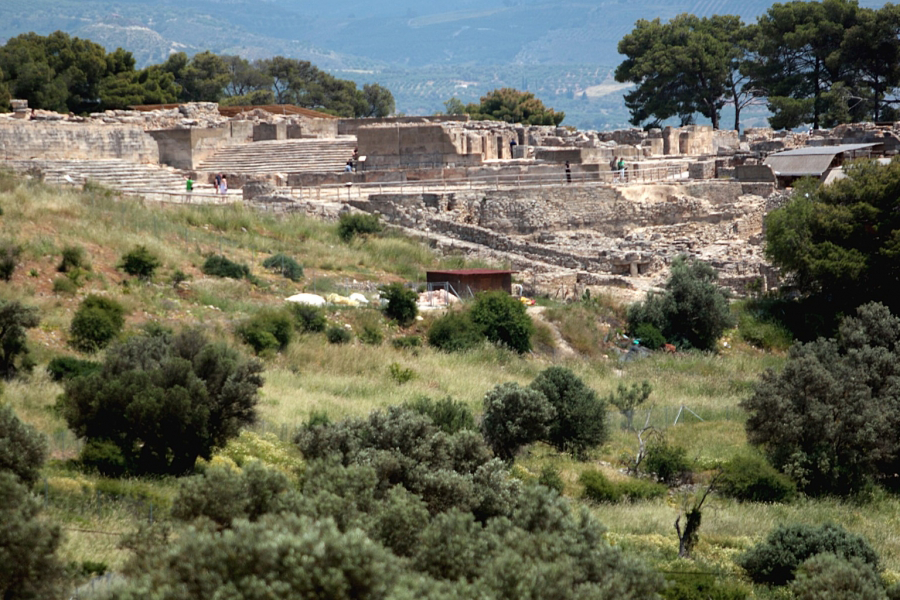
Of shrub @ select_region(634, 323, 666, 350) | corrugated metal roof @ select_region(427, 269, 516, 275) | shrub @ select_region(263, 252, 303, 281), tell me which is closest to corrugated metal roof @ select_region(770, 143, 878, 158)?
shrub @ select_region(634, 323, 666, 350)

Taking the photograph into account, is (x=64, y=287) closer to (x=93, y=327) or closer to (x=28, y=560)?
(x=93, y=327)

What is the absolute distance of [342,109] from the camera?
194ft

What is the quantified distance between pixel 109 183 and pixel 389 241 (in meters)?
7.01

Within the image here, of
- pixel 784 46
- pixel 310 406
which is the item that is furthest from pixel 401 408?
pixel 784 46

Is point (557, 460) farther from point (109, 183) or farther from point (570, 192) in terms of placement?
point (109, 183)

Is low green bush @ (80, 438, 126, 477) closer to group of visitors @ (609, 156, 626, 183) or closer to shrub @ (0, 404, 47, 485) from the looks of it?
shrub @ (0, 404, 47, 485)

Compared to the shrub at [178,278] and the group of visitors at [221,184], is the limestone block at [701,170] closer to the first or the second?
the group of visitors at [221,184]

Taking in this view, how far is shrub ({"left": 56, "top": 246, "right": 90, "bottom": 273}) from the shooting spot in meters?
18.8

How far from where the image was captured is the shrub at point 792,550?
1170 centimetres

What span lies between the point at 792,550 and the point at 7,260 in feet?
38.2

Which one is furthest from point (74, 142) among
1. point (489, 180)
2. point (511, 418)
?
point (511, 418)

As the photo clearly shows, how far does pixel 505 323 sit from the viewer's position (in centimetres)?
2055

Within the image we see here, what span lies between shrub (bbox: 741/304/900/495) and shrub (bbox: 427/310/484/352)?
4.98 metres

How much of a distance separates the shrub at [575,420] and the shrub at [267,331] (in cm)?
414
